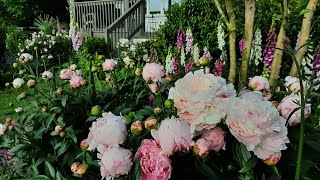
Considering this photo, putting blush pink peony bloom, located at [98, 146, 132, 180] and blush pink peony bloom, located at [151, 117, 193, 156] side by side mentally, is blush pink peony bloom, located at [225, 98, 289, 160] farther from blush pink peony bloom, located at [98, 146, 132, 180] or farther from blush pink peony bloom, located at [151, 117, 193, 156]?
blush pink peony bloom, located at [98, 146, 132, 180]

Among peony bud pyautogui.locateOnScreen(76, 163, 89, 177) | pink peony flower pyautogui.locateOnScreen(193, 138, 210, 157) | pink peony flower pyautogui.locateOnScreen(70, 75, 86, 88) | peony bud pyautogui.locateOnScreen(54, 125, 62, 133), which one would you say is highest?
pink peony flower pyautogui.locateOnScreen(70, 75, 86, 88)

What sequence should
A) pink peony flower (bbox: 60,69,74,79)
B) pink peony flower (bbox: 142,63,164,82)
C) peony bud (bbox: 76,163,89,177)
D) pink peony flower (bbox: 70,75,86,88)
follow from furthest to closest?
pink peony flower (bbox: 60,69,74,79) < pink peony flower (bbox: 70,75,86,88) < pink peony flower (bbox: 142,63,164,82) < peony bud (bbox: 76,163,89,177)

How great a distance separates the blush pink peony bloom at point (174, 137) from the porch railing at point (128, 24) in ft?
35.5

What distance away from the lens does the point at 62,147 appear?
1.88m

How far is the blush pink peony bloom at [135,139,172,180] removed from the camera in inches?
45.3

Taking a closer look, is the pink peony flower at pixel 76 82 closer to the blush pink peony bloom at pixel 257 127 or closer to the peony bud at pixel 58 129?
the peony bud at pixel 58 129

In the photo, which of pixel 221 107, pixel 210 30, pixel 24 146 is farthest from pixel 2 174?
pixel 210 30

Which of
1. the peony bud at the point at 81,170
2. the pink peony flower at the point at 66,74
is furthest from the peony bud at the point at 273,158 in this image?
the pink peony flower at the point at 66,74

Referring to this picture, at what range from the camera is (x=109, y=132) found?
1201 mm

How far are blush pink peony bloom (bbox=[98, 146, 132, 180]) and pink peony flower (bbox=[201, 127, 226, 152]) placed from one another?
243mm

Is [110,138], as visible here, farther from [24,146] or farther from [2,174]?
[2,174]

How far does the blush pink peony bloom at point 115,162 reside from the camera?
1.15m

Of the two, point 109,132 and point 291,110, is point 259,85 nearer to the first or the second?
point 291,110

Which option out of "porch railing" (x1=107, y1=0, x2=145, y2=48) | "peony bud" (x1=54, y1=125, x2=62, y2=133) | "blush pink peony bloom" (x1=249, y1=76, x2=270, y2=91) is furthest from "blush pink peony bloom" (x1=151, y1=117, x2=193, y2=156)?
"porch railing" (x1=107, y1=0, x2=145, y2=48)
